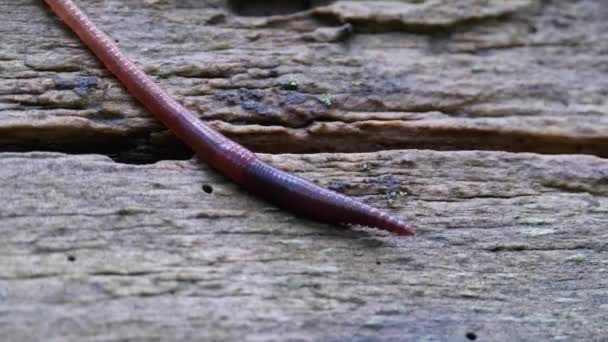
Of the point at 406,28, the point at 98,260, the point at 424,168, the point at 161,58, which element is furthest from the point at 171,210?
the point at 406,28

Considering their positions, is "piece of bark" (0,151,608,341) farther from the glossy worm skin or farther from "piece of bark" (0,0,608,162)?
"piece of bark" (0,0,608,162)

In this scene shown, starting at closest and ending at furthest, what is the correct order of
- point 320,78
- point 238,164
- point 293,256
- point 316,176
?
point 293,256 < point 238,164 < point 316,176 < point 320,78

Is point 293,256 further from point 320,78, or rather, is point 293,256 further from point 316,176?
point 320,78

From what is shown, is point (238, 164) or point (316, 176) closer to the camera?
point (238, 164)

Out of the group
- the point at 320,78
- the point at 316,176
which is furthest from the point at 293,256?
the point at 320,78

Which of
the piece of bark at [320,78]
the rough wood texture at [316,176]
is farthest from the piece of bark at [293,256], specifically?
the piece of bark at [320,78]

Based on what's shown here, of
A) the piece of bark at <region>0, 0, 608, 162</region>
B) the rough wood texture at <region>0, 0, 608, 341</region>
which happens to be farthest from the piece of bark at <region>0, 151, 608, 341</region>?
the piece of bark at <region>0, 0, 608, 162</region>
